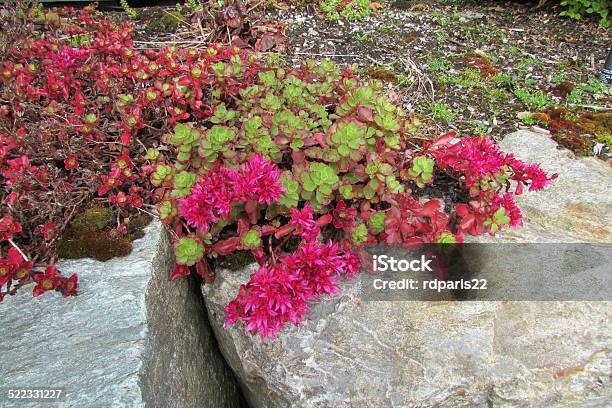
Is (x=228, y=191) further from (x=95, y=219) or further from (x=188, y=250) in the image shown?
(x=95, y=219)

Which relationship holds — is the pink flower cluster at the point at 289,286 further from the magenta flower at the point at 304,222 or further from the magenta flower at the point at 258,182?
the magenta flower at the point at 258,182

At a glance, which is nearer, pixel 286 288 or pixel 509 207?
pixel 286 288

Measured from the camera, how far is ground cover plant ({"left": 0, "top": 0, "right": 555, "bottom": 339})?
5.94 feet

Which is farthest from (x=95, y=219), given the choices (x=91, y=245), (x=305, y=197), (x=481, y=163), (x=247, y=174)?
(x=481, y=163)

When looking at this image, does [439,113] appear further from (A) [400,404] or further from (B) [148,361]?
(B) [148,361]

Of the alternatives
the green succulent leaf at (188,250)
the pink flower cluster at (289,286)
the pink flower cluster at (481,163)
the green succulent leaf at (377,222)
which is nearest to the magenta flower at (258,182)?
the pink flower cluster at (289,286)

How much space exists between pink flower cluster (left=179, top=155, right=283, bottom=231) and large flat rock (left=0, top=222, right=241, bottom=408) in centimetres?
34

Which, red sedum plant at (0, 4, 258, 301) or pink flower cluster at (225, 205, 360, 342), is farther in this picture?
red sedum plant at (0, 4, 258, 301)

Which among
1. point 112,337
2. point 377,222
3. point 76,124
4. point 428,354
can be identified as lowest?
point 428,354

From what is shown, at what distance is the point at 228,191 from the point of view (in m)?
1.83

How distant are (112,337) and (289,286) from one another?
636 millimetres

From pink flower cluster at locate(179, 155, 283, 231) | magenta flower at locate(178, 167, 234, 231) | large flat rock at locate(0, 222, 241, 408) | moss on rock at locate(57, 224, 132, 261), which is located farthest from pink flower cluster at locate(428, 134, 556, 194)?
moss on rock at locate(57, 224, 132, 261)

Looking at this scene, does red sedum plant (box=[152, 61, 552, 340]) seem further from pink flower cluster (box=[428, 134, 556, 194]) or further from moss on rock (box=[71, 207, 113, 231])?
moss on rock (box=[71, 207, 113, 231])

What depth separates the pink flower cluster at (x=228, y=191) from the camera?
178 cm
